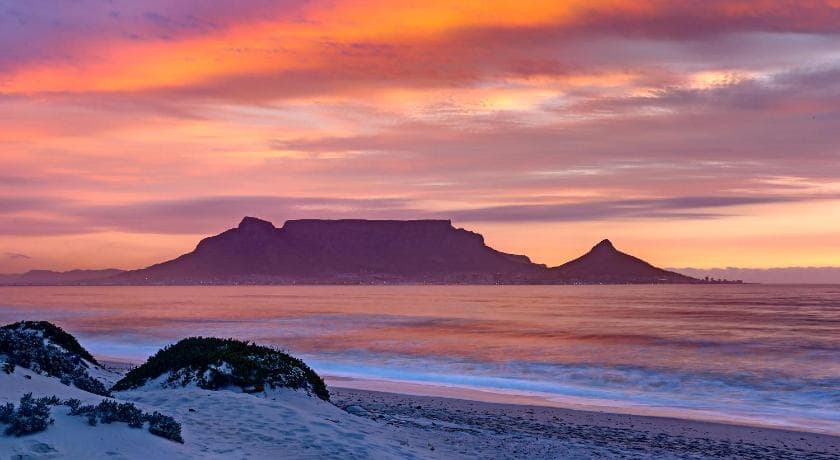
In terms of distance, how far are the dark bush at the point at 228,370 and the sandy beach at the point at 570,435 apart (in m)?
1.97

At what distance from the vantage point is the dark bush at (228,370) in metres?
15.5

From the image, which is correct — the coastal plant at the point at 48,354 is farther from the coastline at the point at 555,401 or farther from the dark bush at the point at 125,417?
the coastline at the point at 555,401

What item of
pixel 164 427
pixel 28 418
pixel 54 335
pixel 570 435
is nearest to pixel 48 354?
pixel 54 335

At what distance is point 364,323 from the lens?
69.1 m

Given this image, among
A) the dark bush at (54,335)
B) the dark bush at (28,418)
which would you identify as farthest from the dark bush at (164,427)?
the dark bush at (54,335)

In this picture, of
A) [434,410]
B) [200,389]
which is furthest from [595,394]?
[200,389]

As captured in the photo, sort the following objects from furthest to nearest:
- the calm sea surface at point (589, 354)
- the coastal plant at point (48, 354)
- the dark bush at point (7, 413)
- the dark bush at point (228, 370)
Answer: the calm sea surface at point (589, 354) < the dark bush at point (228, 370) < the coastal plant at point (48, 354) < the dark bush at point (7, 413)

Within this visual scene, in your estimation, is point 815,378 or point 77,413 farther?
point 815,378

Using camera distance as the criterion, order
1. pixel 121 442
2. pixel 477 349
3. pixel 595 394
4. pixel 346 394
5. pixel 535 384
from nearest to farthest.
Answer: pixel 121 442 → pixel 346 394 → pixel 595 394 → pixel 535 384 → pixel 477 349

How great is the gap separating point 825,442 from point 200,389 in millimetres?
14515

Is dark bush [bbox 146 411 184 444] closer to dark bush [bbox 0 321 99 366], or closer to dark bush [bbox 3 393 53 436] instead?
dark bush [bbox 3 393 53 436]

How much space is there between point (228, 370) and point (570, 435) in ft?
26.0

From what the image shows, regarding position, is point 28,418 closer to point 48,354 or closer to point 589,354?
point 48,354

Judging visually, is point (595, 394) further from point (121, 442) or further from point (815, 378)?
point (121, 442)
